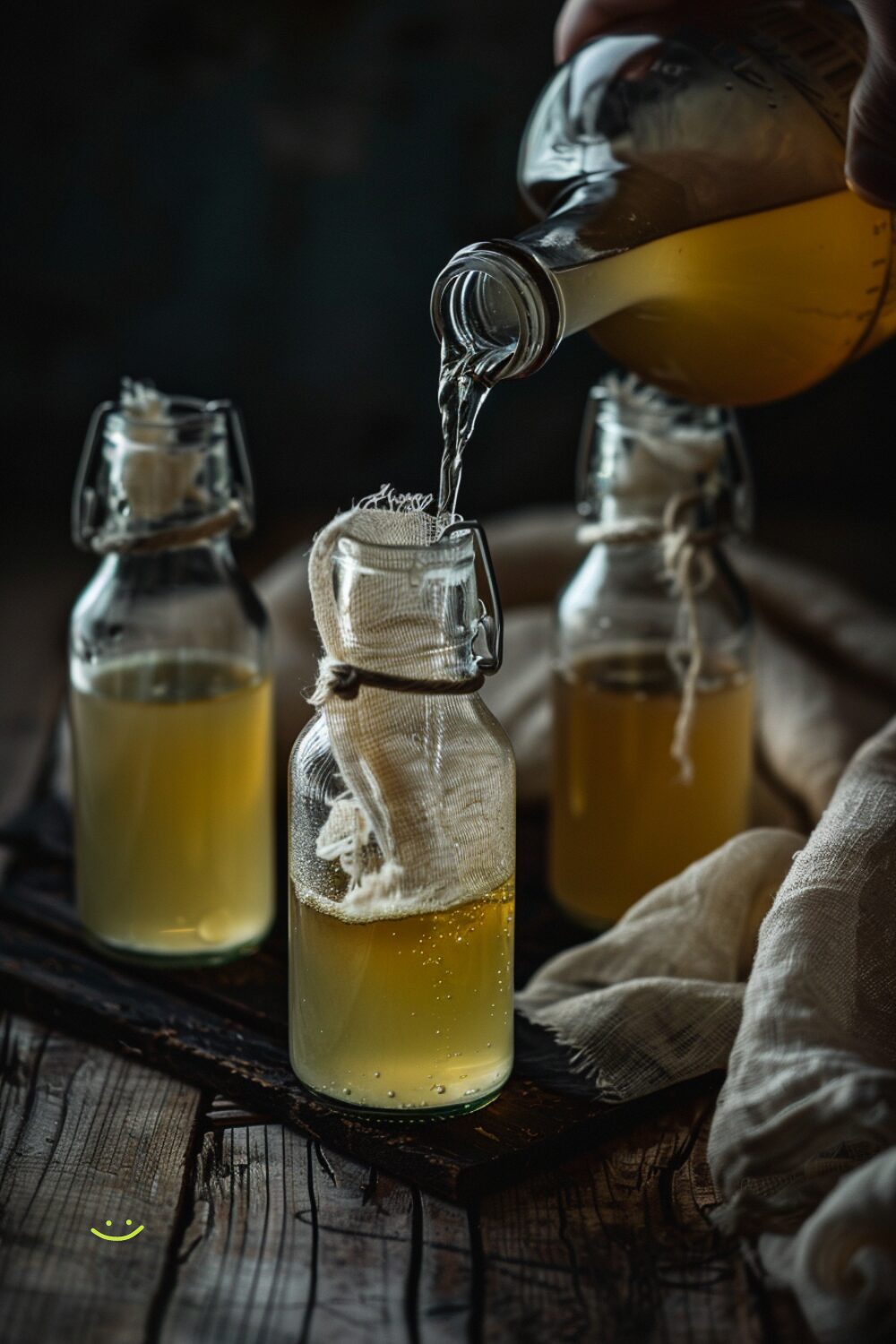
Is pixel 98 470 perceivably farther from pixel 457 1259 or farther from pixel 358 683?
pixel 457 1259

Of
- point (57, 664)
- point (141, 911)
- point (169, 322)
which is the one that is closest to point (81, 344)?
point (169, 322)

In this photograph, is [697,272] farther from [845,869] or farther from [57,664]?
[57,664]

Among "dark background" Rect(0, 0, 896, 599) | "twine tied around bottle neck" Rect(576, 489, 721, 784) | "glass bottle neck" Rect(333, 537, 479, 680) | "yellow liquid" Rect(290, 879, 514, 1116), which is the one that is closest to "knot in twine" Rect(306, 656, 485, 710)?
"glass bottle neck" Rect(333, 537, 479, 680)

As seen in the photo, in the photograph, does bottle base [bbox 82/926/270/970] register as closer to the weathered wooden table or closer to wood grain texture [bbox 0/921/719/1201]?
wood grain texture [bbox 0/921/719/1201]

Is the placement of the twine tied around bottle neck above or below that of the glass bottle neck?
below

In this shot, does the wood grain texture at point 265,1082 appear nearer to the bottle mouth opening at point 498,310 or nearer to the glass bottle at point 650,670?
the glass bottle at point 650,670

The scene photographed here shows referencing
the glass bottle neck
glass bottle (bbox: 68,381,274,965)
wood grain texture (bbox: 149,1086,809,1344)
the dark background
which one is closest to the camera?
wood grain texture (bbox: 149,1086,809,1344)
